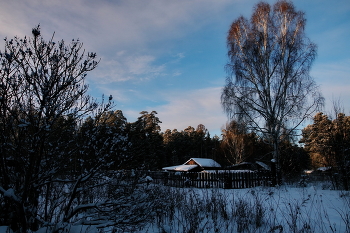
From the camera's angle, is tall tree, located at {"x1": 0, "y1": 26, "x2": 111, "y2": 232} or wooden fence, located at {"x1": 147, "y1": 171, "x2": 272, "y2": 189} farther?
wooden fence, located at {"x1": 147, "y1": 171, "x2": 272, "y2": 189}

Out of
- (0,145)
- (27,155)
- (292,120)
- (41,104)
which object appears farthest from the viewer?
(292,120)

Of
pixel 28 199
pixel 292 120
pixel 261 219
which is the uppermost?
pixel 292 120

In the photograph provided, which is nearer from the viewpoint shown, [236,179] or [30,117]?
[30,117]

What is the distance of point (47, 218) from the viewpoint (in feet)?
11.1

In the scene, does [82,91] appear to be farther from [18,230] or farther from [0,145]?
[18,230]

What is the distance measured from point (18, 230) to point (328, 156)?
36.0 feet

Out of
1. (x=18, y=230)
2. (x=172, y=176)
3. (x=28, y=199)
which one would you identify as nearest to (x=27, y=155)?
(x=28, y=199)

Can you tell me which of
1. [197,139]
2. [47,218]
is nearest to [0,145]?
[47,218]

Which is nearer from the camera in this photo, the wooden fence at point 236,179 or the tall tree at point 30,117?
the tall tree at point 30,117

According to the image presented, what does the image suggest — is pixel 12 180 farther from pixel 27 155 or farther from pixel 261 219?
pixel 261 219

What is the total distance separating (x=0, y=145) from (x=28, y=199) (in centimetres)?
90

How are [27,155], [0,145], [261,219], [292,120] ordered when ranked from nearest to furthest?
[0,145]
[27,155]
[261,219]
[292,120]

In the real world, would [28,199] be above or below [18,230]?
above

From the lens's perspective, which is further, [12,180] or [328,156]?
[328,156]
